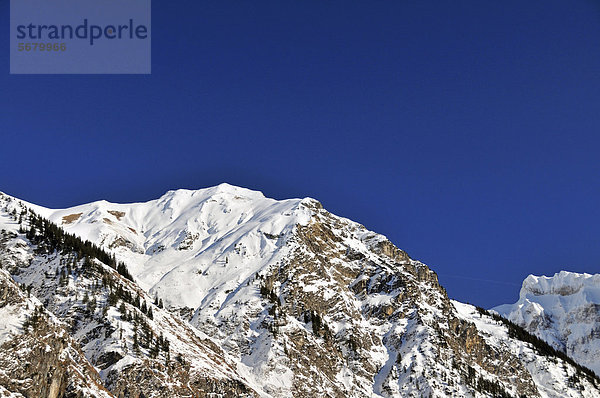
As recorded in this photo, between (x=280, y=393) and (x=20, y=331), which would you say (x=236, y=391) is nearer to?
(x=280, y=393)

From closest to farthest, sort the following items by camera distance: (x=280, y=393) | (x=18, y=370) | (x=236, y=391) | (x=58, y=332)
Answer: (x=18, y=370), (x=58, y=332), (x=236, y=391), (x=280, y=393)

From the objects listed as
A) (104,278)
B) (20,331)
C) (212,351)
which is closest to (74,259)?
(104,278)

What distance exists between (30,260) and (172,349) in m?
48.0

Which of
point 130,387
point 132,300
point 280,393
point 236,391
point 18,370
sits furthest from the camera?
point 280,393

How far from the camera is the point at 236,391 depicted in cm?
16425

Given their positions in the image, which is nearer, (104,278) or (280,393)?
(104,278)

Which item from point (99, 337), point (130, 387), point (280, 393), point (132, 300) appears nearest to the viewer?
point (130, 387)

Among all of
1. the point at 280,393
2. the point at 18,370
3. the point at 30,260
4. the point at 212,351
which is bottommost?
the point at 280,393

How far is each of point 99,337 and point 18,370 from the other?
1587 inches

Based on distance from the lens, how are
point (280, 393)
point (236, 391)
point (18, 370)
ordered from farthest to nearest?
1. point (280, 393)
2. point (236, 391)
3. point (18, 370)

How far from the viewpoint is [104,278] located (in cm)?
17575

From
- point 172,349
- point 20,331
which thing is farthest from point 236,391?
point 20,331

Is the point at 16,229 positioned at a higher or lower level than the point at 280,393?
higher

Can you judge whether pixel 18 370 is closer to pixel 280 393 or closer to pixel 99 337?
pixel 99 337
